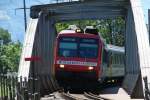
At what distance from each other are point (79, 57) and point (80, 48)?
19.3 inches

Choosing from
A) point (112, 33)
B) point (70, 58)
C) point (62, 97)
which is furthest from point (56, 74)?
point (112, 33)

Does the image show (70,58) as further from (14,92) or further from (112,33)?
(112,33)

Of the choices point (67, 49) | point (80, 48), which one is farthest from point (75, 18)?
point (67, 49)

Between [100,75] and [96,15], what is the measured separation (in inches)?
349

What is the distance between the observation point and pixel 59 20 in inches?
1724

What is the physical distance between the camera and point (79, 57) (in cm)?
3341

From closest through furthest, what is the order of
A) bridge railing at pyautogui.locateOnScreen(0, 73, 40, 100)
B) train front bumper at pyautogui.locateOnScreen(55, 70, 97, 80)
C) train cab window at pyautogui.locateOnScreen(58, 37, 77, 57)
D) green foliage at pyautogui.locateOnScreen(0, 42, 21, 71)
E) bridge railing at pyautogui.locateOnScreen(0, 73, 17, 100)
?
bridge railing at pyautogui.locateOnScreen(0, 73, 40, 100) → bridge railing at pyautogui.locateOnScreen(0, 73, 17, 100) → train cab window at pyautogui.locateOnScreen(58, 37, 77, 57) → train front bumper at pyautogui.locateOnScreen(55, 70, 97, 80) → green foliage at pyautogui.locateOnScreen(0, 42, 21, 71)

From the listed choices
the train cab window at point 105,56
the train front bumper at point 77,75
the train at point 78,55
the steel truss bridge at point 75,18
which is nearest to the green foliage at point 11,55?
the steel truss bridge at point 75,18

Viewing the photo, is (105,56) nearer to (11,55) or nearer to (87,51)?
(87,51)

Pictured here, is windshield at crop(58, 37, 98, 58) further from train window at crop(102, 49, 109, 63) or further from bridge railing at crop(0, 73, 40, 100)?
bridge railing at crop(0, 73, 40, 100)

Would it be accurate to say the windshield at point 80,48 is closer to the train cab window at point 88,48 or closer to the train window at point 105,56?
the train cab window at point 88,48

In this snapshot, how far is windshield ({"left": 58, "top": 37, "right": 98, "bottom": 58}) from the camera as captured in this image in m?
33.2

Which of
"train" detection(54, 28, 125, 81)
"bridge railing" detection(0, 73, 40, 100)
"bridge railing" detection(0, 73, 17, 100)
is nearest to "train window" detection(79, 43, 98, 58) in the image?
"train" detection(54, 28, 125, 81)

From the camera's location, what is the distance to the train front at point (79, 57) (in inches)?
1308
